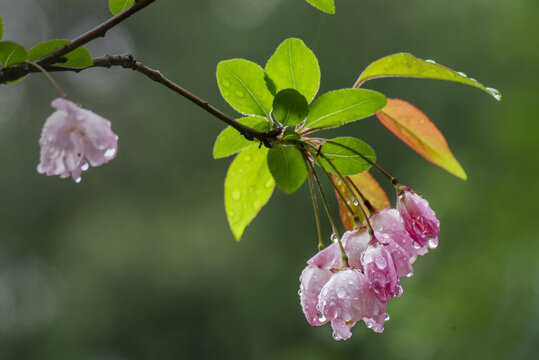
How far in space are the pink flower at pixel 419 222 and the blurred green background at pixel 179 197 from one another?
4452 millimetres

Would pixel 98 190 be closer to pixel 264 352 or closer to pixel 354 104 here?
pixel 264 352

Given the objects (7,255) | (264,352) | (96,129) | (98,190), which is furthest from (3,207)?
(96,129)

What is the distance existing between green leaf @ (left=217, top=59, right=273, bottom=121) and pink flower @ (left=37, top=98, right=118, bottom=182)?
0.39ft

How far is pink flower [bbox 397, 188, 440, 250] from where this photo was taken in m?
0.46

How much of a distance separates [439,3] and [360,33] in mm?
895

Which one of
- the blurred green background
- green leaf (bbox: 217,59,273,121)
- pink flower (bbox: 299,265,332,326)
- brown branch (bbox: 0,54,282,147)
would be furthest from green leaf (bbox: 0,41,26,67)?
the blurred green background

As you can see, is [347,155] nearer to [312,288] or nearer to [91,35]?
[312,288]

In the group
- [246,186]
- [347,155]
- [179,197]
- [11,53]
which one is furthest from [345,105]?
[179,197]

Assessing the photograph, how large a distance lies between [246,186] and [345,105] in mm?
143

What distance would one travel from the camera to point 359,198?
547mm

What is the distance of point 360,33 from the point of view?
5.90 metres

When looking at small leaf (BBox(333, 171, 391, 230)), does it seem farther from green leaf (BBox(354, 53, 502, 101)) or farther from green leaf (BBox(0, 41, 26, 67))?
green leaf (BBox(0, 41, 26, 67))

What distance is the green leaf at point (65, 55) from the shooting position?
372mm

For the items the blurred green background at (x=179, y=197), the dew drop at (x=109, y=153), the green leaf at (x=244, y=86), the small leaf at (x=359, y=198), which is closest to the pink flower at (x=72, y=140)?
the dew drop at (x=109, y=153)
